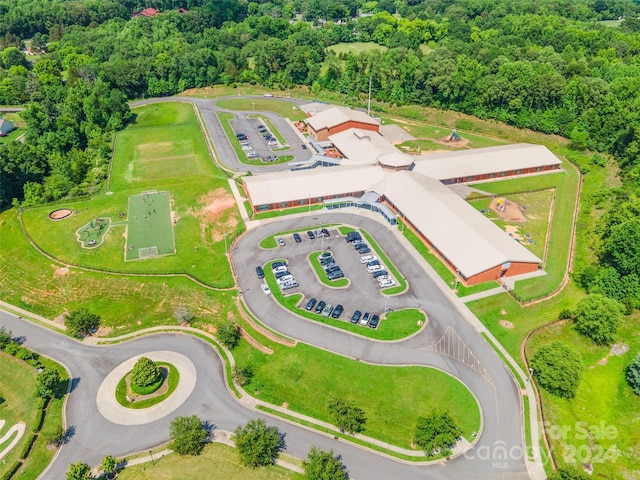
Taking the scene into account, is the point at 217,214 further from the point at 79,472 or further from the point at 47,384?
the point at 79,472

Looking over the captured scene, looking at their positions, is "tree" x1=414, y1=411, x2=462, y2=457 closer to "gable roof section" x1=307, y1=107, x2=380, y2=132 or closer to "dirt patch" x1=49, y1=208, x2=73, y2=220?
"dirt patch" x1=49, y1=208, x2=73, y2=220

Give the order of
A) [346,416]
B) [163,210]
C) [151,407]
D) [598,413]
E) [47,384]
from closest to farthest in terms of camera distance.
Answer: [346,416]
[598,413]
[47,384]
[151,407]
[163,210]

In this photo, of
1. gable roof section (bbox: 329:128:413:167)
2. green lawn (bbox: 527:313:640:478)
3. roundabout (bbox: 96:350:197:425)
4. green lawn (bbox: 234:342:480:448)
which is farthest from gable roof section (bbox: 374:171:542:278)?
roundabout (bbox: 96:350:197:425)

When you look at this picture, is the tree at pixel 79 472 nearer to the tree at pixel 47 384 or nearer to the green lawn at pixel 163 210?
the tree at pixel 47 384

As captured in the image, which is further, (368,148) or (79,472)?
(368,148)

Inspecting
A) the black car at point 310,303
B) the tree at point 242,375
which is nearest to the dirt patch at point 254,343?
the tree at point 242,375

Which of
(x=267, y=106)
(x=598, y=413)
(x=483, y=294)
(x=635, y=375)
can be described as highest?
(x=635, y=375)

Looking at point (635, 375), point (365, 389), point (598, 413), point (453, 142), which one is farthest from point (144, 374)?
point (453, 142)

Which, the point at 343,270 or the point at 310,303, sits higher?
the point at 310,303
